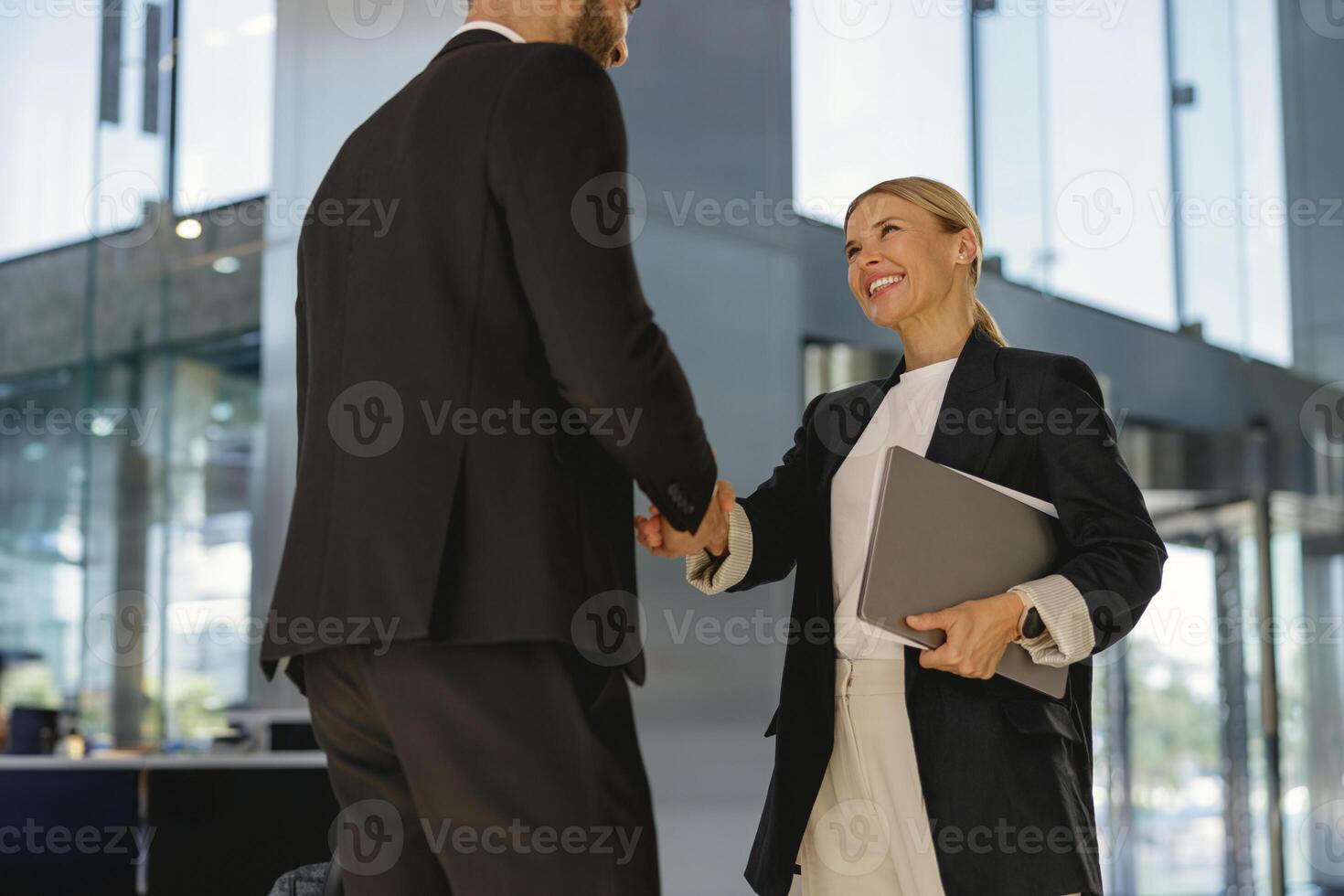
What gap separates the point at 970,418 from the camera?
1.83m

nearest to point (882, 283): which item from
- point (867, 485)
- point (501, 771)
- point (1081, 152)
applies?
point (867, 485)

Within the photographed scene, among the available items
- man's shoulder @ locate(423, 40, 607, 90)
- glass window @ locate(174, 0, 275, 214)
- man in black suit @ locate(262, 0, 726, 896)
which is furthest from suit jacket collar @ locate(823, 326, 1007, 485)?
glass window @ locate(174, 0, 275, 214)

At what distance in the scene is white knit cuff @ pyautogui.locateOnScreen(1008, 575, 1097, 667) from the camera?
1.63m

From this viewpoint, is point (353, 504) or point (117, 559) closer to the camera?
point (353, 504)

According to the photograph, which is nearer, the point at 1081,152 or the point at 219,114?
the point at 1081,152

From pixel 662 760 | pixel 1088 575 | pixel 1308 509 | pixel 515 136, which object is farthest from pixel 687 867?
pixel 1308 509

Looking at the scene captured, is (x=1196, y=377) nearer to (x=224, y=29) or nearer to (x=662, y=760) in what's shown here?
(x=662, y=760)

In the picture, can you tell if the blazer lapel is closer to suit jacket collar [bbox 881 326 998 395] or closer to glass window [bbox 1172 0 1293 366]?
suit jacket collar [bbox 881 326 998 395]

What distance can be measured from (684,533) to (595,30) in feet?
1.93

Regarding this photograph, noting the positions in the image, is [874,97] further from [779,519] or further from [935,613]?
[935,613]

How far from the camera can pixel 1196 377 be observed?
20.9 ft

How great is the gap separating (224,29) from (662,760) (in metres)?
4.29

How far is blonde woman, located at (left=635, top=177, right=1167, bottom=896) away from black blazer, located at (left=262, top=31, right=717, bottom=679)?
13.7 inches

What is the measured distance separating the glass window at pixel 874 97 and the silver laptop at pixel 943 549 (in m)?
2.92
